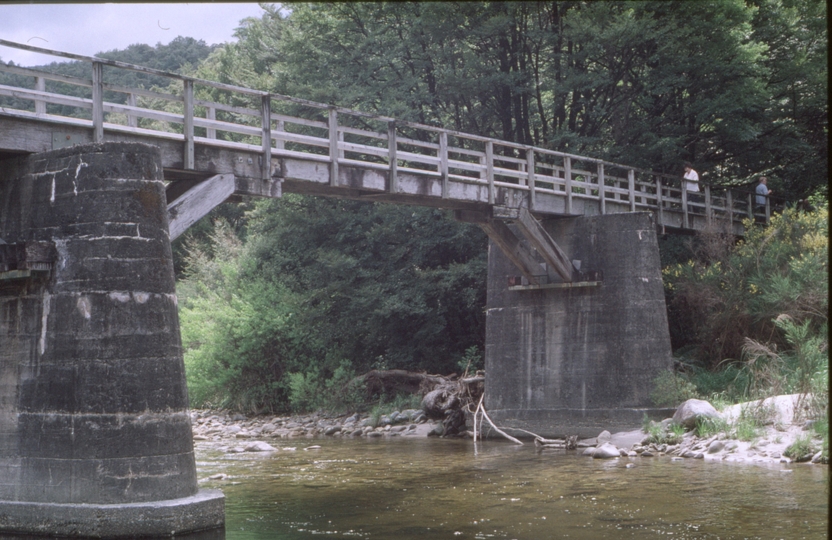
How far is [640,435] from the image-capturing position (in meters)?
19.1

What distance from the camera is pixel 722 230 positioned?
25391 mm

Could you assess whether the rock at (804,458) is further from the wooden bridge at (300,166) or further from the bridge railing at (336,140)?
the bridge railing at (336,140)

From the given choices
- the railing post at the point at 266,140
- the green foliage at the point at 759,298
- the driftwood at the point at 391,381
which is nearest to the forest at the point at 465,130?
the green foliage at the point at 759,298

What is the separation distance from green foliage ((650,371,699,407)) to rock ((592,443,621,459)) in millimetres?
2707

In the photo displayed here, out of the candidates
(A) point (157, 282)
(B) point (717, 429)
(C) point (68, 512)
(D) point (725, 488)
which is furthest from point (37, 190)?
(B) point (717, 429)

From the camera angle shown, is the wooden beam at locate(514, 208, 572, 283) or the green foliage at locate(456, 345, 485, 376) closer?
the wooden beam at locate(514, 208, 572, 283)

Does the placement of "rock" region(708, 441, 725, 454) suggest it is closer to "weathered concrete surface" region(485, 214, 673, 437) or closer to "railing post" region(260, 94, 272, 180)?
"weathered concrete surface" region(485, 214, 673, 437)

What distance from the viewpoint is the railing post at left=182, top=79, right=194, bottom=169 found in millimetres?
12633

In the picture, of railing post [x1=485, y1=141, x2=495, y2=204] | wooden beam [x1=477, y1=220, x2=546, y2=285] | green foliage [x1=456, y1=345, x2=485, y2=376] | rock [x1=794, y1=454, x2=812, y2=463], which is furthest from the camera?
green foliage [x1=456, y1=345, x2=485, y2=376]

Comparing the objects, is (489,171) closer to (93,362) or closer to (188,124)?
(188,124)

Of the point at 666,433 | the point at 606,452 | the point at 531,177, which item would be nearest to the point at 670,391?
the point at 666,433

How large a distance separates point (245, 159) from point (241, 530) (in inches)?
240

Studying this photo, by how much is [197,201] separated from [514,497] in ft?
20.4

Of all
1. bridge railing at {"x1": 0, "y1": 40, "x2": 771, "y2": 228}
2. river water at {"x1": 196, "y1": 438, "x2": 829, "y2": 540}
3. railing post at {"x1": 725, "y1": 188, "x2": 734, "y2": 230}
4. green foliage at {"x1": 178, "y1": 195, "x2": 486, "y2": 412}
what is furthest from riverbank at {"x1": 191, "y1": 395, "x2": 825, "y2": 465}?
railing post at {"x1": 725, "y1": 188, "x2": 734, "y2": 230}
